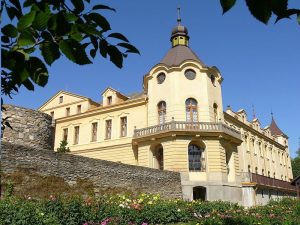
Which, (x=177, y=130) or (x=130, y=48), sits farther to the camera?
(x=177, y=130)

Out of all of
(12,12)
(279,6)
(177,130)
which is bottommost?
(279,6)

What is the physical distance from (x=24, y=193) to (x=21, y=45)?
12.9m

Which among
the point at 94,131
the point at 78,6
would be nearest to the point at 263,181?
the point at 94,131

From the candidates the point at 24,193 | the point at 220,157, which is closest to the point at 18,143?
the point at 24,193

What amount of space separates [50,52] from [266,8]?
119 cm

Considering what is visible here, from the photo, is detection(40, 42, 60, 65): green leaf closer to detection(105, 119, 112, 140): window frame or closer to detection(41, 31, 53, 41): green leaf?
detection(41, 31, 53, 41): green leaf

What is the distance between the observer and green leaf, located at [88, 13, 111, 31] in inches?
82.5

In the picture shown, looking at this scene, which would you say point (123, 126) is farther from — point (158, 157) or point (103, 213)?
point (103, 213)

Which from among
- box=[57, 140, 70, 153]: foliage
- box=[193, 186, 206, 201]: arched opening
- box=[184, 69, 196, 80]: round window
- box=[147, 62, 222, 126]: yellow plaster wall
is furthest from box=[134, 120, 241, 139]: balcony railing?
box=[57, 140, 70, 153]: foliage

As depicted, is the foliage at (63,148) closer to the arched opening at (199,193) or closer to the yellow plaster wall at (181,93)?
the yellow plaster wall at (181,93)

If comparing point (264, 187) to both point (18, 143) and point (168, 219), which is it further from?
point (18, 143)

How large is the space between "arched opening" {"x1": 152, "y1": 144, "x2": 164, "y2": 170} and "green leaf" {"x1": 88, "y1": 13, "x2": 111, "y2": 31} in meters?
26.6

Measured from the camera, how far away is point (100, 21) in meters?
2.11

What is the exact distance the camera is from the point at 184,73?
96.7 feet
